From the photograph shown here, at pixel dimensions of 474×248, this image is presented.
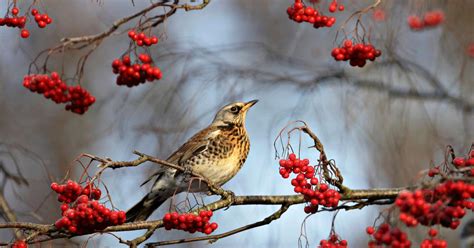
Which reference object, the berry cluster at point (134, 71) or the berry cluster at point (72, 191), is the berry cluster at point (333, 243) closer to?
the berry cluster at point (72, 191)

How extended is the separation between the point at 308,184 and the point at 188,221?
1.79ft

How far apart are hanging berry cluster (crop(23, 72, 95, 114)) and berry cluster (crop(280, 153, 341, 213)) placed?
163cm

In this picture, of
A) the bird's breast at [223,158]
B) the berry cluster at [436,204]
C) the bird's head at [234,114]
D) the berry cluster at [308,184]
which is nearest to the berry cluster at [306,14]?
the berry cluster at [308,184]

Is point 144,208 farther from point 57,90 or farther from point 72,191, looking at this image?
point 72,191

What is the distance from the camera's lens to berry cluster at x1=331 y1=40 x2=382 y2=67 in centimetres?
369

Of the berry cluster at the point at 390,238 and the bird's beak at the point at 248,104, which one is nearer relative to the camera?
the berry cluster at the point at 390,238

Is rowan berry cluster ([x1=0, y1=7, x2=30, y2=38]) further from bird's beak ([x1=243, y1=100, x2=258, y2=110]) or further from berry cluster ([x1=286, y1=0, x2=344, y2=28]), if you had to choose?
bird's beak ([x1=243, y1=100, x2=258, y2=110])

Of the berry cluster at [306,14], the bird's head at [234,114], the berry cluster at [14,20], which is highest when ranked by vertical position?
the berry cluster at [306,14]

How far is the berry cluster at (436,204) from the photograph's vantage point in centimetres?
220

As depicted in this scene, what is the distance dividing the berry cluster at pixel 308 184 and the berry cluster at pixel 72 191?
779 mm

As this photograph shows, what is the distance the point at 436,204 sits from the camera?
7.54 ft

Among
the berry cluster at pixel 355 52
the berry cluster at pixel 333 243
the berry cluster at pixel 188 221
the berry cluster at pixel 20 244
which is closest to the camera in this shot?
the berry cluster at pixel 333 243

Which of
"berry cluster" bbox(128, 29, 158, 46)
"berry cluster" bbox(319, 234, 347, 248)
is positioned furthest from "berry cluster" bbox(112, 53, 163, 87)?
"berry cluster" bbox(319, 234, 347, 248)

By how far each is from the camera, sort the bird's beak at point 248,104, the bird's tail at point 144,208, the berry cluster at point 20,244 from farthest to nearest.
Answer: the bird's beak at point 248,104 < the bird's tail at point 144,208 < the berry cluster at point 20,244
